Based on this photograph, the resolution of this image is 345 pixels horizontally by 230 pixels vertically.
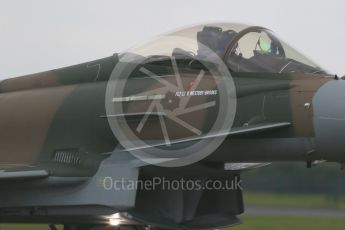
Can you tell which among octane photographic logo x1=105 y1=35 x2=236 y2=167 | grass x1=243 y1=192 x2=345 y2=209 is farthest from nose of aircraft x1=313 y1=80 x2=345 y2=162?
grass x1=243 y1=192 x2=345 y2=209

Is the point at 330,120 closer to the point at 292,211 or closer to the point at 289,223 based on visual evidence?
the point at 289,223

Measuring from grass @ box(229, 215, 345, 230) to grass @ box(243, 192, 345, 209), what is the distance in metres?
1.29

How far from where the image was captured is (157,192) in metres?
8.86

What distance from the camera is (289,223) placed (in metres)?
15.5

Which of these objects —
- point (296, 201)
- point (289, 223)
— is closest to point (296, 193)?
point (296, 201)

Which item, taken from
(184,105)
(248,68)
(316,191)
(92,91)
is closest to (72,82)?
(92,91)

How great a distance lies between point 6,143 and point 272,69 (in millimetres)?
3229

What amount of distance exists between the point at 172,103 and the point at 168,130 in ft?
0.94

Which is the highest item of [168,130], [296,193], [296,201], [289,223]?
[168,130]

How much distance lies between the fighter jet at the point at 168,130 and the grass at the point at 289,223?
5.26 m

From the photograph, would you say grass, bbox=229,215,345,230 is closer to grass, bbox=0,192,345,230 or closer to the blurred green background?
grass, bbox=0,192,345,230

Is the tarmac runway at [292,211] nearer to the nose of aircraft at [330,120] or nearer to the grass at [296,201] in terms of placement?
the grass at [296,201]

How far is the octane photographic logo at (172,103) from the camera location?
27.0 ft

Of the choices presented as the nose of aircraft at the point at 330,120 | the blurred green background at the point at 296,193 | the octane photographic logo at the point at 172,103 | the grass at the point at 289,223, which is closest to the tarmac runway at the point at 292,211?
the blurred green background at the point at 296,193
